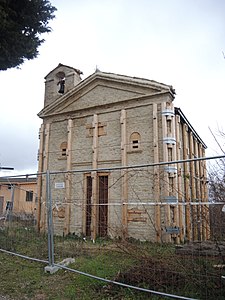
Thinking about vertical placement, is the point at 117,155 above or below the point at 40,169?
above

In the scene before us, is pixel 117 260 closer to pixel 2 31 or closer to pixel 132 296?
pixel 132 296

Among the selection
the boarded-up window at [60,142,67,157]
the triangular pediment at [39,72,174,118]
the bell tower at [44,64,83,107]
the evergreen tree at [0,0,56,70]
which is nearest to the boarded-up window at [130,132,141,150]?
the triangular pediment at [39,72,174,118]

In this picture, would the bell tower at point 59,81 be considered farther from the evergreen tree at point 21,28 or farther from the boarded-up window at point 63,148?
the evergreen tree at point 21,28

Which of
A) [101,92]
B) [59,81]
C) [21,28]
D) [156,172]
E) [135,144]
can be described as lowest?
[156,172]

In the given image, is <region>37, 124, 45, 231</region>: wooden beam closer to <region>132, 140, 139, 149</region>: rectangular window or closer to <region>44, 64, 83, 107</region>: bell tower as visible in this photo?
<region>44, 64, 83, 107</region>: bell tower

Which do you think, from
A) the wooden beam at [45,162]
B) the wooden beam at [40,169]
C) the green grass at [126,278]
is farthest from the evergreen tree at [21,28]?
the green grass at [126,278]

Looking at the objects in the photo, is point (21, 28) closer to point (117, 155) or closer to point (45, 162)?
point (117, 155)

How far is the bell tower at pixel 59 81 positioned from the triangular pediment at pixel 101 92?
92 centimetres

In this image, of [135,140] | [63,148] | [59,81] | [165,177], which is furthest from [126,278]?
[59,81]

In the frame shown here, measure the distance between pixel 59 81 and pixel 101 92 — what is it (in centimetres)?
372

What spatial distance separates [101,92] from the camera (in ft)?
44.1

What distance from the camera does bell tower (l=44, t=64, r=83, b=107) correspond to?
1505 centimetres

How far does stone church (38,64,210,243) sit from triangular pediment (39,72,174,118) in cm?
5

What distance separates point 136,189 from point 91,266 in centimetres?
562
